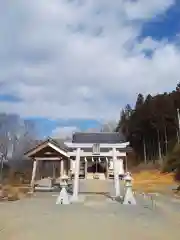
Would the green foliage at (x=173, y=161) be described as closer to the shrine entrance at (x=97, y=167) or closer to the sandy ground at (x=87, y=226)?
the shrine entrance at (x=97, y=167)

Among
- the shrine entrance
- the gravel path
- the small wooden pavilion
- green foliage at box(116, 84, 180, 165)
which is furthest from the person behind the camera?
green foliage at box(116, 84, 180, 165)

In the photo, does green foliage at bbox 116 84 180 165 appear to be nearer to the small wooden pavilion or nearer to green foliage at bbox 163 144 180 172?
green foliage at bbox 163 144 180 172

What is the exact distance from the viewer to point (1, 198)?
17.2 m

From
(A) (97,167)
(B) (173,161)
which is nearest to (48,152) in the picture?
(A) (97,167)

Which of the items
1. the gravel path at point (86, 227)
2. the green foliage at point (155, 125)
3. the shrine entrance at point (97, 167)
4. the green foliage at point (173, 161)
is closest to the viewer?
the gravel path at point (86, 227)

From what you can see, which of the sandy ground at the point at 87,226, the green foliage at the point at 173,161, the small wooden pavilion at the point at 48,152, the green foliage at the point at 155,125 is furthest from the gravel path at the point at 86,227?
the green foliage at the point at 155,125

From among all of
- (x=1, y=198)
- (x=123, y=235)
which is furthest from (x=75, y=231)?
(x=1, y=198)

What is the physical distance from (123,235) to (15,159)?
53.6 m

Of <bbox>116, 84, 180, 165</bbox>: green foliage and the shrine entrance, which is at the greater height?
<bbox>116, 84, 180, 165</bbox>: green foliage

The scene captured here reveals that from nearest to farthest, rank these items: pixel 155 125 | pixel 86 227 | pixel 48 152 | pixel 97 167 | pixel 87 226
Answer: pixel 86 227 → pixel 87 226 → pixel 48 152 → pixel 97 167 → pixel 155 125

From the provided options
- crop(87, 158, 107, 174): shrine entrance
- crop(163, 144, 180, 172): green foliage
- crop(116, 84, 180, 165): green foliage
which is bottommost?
crop(87, 158, 107, 174): shrine entrance

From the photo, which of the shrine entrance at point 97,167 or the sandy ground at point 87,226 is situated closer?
the sandy ground at point 87,226

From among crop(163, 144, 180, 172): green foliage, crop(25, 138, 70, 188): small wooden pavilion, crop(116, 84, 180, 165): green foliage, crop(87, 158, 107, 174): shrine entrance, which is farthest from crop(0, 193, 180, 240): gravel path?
crop(116, 84, 180, 165): green foliage

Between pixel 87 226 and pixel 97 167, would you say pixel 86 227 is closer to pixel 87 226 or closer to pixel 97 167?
pixel 87 226
